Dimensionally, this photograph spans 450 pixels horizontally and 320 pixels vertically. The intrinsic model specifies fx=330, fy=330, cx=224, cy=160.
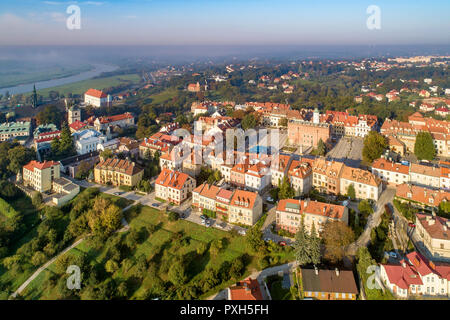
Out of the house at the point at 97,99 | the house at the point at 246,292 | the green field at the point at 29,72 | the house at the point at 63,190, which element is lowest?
the house at the point at 246,292

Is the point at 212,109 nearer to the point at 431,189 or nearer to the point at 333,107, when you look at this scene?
the point at 333,107

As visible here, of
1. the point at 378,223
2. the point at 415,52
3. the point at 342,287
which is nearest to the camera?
the point at 342,287

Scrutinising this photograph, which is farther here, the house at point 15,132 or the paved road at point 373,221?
the house at point 15,132

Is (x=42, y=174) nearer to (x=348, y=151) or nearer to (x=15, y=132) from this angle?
(x=15, y=132)

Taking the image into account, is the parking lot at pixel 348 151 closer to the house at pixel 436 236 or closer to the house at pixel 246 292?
the house at pixel 436 236

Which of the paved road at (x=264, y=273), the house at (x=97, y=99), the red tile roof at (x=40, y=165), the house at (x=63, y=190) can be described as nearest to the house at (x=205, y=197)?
the paved road at (x=264, y=273)

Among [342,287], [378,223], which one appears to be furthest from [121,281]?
[378,223]
